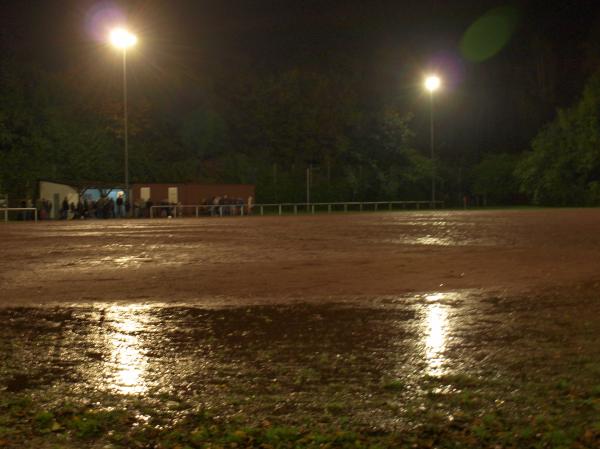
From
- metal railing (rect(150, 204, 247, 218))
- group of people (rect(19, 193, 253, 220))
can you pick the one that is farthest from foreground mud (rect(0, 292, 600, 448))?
metal railing (rect(150, 204, 247, 218))

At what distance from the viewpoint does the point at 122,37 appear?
133 ft

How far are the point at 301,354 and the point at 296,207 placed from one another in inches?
1965

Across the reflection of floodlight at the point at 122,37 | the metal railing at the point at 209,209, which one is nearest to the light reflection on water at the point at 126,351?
the reflection of floodlight at the point at 122,37

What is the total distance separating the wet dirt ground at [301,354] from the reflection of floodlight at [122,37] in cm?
→ 2777

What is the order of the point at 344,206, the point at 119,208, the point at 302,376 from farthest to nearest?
the point at 344,206
the point at 119,208
the point at 302,376

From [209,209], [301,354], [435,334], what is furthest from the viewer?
[209,209]

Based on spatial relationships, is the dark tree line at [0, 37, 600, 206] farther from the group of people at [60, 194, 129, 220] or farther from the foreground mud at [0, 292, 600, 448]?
the foreground mud at [0, 292, 600, 448]

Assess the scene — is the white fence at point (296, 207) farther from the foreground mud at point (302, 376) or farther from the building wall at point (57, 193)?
the foreground mud at point (302, 376)

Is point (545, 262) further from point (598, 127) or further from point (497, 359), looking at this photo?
point (598, 127)

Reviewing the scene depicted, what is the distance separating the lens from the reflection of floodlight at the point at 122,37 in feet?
133

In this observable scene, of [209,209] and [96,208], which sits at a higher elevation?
[96,208]

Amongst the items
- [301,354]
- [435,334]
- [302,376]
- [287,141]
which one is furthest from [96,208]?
[302,376]

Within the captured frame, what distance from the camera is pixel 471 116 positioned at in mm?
80312

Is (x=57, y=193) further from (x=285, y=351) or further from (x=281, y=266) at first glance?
(x=285, y=351)
